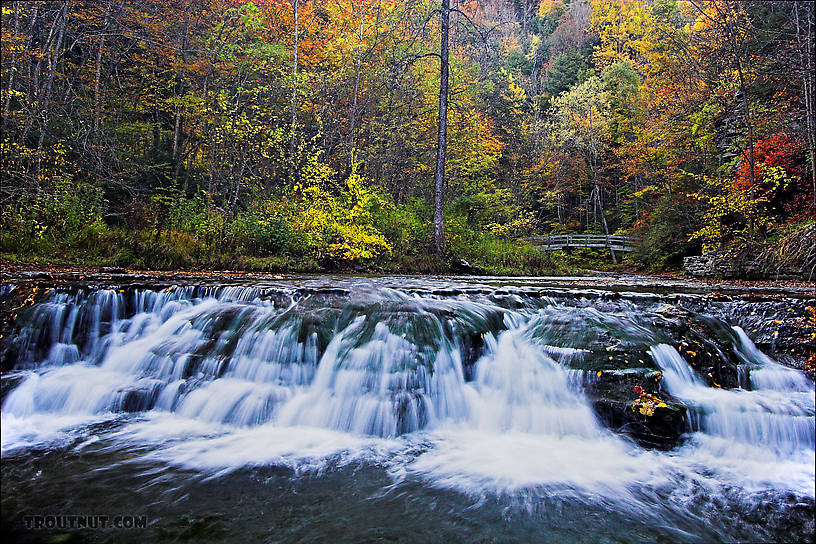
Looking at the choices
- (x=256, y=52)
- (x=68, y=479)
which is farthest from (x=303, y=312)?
(x=256, y=52)

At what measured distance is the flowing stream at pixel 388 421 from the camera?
106 inches

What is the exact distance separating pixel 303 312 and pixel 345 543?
3.44m

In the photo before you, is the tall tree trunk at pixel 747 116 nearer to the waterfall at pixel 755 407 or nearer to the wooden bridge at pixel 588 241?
the waterfall at pixel 755 407

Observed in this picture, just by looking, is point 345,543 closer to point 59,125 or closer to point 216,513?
point 216,513

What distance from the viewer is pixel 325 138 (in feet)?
51.0

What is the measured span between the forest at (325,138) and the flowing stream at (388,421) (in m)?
5.40

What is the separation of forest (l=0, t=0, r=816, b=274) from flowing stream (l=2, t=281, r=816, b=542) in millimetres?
5404

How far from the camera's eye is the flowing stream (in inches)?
106

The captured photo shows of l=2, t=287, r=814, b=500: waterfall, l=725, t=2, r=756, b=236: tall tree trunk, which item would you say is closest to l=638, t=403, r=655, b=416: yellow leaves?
l=2, t=287, r=814, b=500: waterfall

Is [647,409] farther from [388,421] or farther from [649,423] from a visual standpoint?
[388,421]

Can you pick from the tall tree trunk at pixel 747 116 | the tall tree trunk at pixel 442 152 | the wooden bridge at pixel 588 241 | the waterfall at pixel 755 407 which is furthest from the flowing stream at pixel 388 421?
the wooden bridge at pixel 588 241

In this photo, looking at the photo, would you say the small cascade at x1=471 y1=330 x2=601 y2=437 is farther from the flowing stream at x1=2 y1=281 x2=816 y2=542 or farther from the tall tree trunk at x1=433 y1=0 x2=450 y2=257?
the tall tree trunk at x1=433 y1=0 x2=450 y2=257

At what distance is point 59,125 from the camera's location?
448 inches

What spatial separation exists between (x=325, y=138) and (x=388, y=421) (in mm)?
13191
